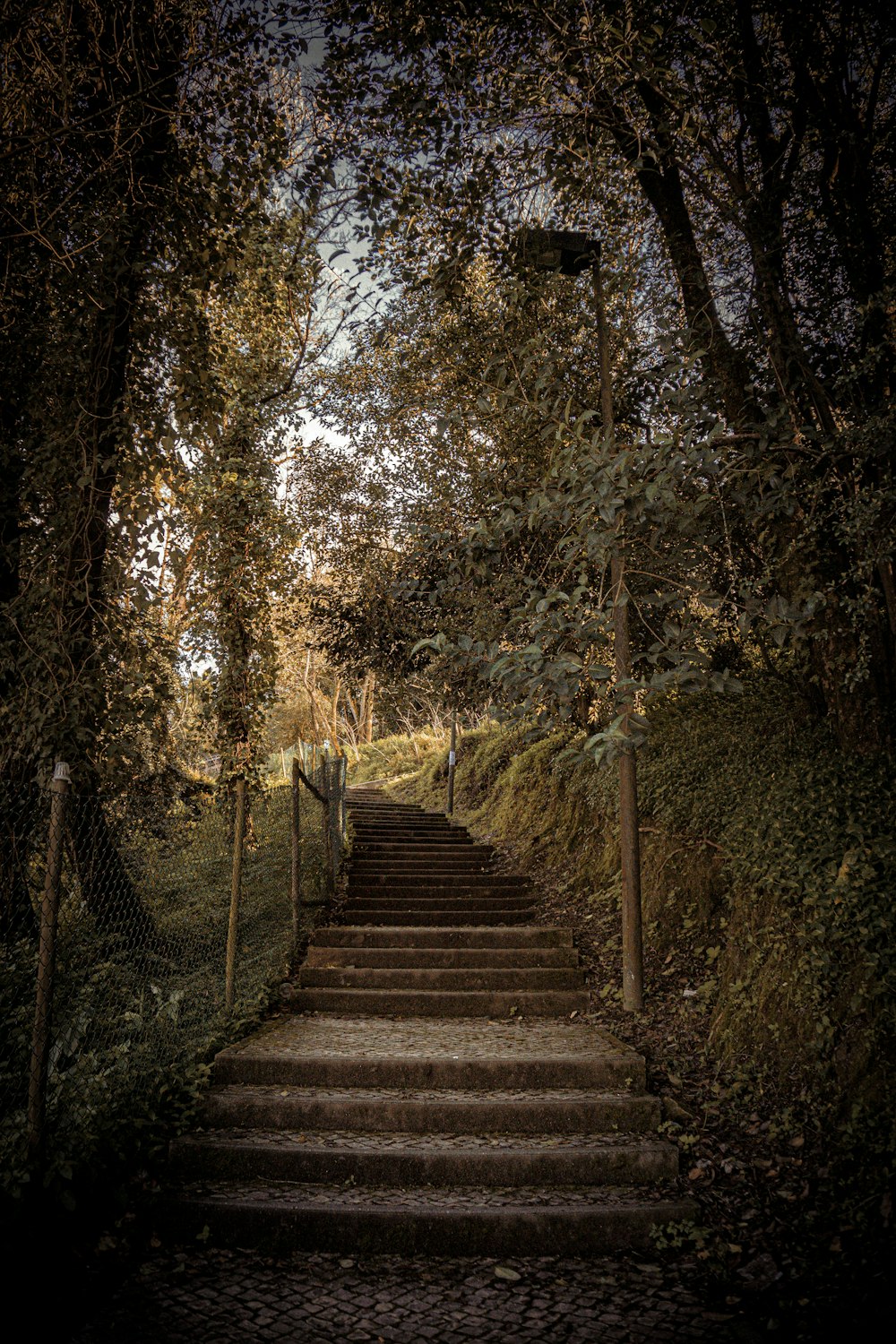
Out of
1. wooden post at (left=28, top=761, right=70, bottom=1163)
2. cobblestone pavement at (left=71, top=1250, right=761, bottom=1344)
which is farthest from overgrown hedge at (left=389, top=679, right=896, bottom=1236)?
wooden post at (left=28, top=761, right=70, bottom=1163)

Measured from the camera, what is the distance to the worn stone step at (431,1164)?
356 centimetres

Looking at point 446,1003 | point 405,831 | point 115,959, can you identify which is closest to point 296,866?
point 115,959

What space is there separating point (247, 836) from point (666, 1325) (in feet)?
23.3

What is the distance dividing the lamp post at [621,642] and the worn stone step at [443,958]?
3.89 feet

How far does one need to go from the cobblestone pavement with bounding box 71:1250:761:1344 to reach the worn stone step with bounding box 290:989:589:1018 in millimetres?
2422

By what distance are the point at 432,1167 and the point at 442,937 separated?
3104 millimetres

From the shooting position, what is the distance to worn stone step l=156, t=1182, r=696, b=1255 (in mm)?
3213

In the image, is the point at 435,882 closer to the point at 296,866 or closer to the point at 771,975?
the point at 296,866

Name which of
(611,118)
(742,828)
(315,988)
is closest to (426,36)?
(611,118)

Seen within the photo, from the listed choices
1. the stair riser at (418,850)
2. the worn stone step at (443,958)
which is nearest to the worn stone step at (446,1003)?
the worn stone step at (443,958)

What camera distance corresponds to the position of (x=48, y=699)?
4859 millimetres

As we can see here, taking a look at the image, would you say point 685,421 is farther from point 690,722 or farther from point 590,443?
point 690,722

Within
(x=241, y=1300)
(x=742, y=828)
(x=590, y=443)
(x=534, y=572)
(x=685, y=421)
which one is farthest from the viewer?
(x=534, y=572)

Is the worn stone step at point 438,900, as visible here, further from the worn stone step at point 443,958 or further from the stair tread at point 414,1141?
the stair tread at point 414,1141
